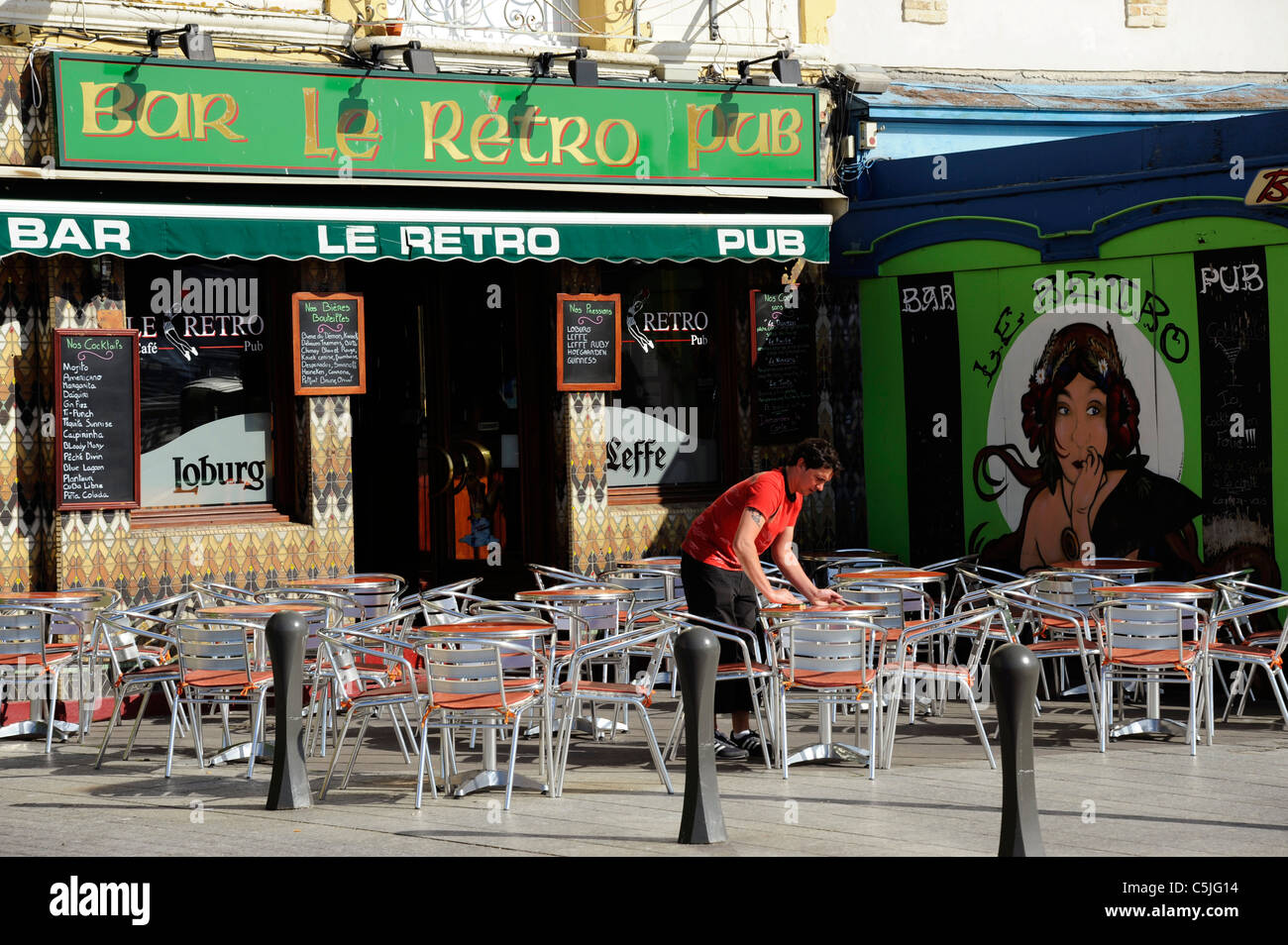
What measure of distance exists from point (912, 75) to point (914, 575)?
6123 mm

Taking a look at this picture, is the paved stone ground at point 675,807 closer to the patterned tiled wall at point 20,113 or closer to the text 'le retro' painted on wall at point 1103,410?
the text 'le retro' painted on wall at point 1103,410

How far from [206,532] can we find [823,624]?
5017mm

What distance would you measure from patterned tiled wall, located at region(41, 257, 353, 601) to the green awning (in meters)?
0.38

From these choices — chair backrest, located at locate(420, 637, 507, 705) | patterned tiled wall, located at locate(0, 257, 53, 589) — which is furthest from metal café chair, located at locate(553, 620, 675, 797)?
patterned tiled wall, located at locate(0, 257, 53, 589)

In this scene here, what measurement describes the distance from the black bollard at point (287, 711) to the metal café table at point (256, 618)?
4.00 feet

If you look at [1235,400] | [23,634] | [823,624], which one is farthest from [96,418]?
[1235,400]

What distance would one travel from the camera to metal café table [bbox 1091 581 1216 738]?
10242 mm

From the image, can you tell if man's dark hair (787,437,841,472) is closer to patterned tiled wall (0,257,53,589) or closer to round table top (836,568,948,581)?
round table top (836,568,948,581)

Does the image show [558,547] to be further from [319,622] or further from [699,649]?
[699,649]

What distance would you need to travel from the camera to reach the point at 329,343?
12.7 m

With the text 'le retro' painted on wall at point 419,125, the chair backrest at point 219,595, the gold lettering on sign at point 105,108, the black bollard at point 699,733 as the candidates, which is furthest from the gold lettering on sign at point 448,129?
the black bollard at point 699,733

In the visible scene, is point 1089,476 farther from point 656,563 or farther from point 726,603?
point 726,603

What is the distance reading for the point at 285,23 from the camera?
12516 millimetres

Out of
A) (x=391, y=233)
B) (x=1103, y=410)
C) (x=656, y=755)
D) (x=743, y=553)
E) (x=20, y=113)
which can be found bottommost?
(x=656, y=755)
